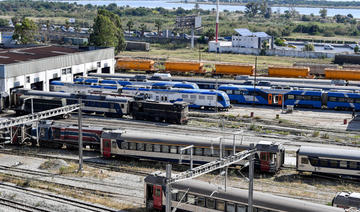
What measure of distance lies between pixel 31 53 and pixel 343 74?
49.5 m

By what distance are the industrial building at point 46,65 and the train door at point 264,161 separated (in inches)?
1467

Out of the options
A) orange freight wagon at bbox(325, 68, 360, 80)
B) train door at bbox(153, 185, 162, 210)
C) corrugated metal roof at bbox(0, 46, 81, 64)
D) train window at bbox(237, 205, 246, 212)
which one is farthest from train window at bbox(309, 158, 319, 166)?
orange freight wagon at bbox(325, 68, 360, 80)

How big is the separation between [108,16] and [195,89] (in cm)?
5140

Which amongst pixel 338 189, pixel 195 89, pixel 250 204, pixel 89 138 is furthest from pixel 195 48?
pixel 250 204

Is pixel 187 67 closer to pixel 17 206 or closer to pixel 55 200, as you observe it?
pixel 55 200

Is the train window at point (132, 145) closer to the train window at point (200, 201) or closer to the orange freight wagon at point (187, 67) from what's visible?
the train window at point (200, 201)

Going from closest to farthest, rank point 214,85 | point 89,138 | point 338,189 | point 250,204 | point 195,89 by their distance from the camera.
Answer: point 250,204 < point 338,189 < point 89,138 < point 195,89 < point 214,85

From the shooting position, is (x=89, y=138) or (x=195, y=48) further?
(x=195, y=48)

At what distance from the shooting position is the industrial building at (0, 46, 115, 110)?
66.9 metres

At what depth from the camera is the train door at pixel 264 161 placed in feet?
131

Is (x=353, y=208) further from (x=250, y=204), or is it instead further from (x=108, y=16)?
(x=108, y=16)

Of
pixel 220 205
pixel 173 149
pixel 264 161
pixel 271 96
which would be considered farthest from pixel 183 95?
pixel 220 205

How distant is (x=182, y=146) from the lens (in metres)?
41.8

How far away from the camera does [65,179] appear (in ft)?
132
